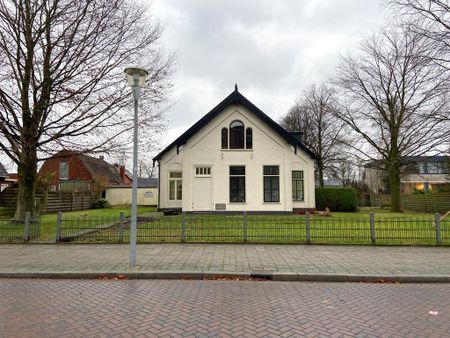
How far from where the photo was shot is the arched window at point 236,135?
23312mm

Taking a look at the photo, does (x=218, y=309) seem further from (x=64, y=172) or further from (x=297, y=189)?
(x=64, y=172)

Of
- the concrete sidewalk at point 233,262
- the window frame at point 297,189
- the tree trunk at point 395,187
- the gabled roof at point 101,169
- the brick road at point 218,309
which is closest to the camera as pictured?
the brick road at point 218,309

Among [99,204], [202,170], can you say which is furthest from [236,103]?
[99,204]

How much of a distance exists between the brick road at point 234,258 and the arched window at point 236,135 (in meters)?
12.7

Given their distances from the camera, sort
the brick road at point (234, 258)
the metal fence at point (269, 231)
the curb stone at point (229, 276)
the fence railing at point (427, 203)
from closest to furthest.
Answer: the curb stone at point (229, 276) → the brick road at point (234, 258) → the metal fence at point (269, 231) → the fence railing at point (427, 203)

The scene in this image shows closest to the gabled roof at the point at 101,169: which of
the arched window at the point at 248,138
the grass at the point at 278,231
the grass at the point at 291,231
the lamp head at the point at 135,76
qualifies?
the arched window at the point at 248,138

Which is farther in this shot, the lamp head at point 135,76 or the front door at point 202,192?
the front door at point 202,192

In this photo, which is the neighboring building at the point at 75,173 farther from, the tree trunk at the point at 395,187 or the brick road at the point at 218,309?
the brick road at the point at 218,309

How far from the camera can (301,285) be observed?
7191mm

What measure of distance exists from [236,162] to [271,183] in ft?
8.79

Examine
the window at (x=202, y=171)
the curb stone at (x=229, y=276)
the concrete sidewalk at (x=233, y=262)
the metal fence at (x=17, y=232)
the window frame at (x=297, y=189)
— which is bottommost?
the curb stone at (x=229, y=276)

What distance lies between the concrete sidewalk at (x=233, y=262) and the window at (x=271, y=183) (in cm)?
1186

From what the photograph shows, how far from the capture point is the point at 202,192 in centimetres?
2312

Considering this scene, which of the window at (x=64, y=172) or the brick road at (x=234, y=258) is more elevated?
the window at (x=64, y=172)
